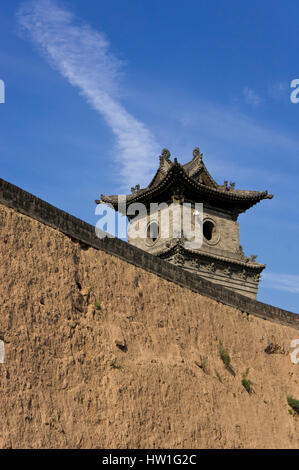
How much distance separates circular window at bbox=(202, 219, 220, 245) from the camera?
26.1m

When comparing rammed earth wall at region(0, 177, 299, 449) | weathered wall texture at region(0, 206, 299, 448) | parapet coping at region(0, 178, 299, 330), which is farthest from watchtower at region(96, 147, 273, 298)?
weathered wall texture at region(0, 206, 299, 448)

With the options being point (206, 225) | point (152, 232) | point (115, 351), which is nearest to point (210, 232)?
point (206, 225)

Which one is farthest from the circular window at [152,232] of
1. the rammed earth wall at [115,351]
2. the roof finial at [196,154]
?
the rammed earth wall at [115,351]

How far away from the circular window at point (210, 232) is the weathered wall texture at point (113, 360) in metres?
13.4

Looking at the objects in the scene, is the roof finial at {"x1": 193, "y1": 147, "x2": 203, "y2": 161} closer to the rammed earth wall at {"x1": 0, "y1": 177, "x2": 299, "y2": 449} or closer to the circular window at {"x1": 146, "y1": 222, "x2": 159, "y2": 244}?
the circular window at {"x1": 146, "y1": 222, "x2": 159, "y2": 244}

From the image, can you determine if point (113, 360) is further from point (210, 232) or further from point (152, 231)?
point (152, 231)

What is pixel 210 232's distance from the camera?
26.3 meters

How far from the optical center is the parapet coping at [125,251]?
8.78 metres

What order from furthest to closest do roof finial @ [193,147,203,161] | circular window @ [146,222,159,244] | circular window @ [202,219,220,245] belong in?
roof finial @ [193,147,203,161] < circular window @ [146,222,159,244] < circular window @ [202,219,220,245]

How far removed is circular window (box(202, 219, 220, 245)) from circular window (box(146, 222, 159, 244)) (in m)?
1.90

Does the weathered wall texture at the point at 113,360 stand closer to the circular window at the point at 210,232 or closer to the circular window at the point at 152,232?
the circular window at the point at 210,232
